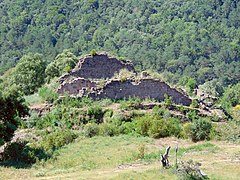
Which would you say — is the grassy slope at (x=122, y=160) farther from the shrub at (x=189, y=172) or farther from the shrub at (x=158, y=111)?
the shrub at (x=158, y=111)

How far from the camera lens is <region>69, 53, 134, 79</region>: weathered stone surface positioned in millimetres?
36344

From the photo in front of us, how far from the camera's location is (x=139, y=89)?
107 ft

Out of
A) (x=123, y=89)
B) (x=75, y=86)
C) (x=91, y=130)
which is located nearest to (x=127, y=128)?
(x=91, y=130)

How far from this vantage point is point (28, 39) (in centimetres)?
10812

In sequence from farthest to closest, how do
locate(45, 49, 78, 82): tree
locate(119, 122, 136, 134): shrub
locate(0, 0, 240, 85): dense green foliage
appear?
1. locate(0, 0, 240, 85): dense green foliage
2. locate(45, 49, 78, 82): tree
3. locate(119, 122, 136, 134): shrub

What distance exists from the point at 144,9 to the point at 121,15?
670 cm

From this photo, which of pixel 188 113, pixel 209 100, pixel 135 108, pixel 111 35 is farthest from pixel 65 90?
pixel 111 35

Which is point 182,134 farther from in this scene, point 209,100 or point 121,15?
point 121,15

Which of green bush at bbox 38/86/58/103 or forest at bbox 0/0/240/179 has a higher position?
green bush at bbox 38/86/58/103

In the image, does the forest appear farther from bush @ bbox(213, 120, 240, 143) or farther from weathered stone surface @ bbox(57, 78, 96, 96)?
weathered stone surface @ bbox(57, 78, 96, 96)

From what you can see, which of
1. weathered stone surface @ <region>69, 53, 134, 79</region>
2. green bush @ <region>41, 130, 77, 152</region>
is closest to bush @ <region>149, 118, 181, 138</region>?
green bush @ <region>41, 130, 77, 152</region>

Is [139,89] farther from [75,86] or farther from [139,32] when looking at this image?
[139,32]

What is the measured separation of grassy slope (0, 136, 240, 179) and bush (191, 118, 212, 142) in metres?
0.77

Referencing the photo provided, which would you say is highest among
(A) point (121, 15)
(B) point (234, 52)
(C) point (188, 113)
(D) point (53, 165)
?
(A) point (121, 15)
